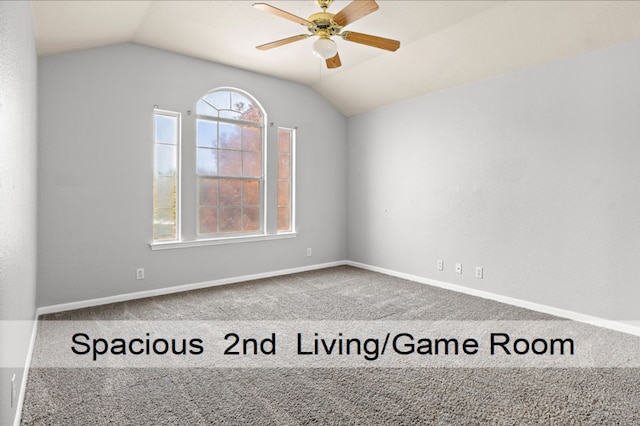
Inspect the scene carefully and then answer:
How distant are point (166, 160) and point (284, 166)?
5.44ft

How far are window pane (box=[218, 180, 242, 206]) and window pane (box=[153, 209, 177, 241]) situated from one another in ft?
2.16

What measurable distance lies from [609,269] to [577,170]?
933mm

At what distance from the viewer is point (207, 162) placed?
15.0ft

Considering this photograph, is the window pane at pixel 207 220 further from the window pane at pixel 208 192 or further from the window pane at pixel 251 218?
the window pane at pixel 251 218

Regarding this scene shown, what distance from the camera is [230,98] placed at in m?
4.76

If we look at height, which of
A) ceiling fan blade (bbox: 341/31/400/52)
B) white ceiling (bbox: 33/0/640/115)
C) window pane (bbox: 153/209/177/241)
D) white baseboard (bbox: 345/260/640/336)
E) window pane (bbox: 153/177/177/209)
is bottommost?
white baseboard (bbox: 345/260/640/336)

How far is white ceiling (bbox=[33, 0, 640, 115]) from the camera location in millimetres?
2953

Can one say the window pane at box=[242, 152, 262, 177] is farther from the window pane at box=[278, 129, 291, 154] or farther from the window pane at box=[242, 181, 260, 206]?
the window pane at box=[278, 129, 291, 154]

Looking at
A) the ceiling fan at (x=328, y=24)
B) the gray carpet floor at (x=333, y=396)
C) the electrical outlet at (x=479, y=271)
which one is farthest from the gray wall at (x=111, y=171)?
the electrical outlet at (x=479, y=271)

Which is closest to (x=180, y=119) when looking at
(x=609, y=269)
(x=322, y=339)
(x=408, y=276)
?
(x=322, y=339)

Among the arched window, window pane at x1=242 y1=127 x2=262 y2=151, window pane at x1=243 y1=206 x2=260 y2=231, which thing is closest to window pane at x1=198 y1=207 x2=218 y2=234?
the arched window

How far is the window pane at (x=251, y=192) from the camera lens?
16.1 feet

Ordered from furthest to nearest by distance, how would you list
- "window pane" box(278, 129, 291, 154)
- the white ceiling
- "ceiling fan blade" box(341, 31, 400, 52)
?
"window pane" box(278, 129, 291, 154) < the white ceiling < "ceiling fan blade" box(341, 31, 400, 52)

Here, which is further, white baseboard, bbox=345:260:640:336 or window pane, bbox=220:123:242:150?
window pane, bbox=220:123:242:150
